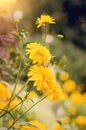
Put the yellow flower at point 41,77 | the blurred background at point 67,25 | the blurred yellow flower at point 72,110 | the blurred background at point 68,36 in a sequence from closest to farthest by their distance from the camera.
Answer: the yellow flower at point 41,77 → the blurred yellow flower at point 72,110 → the blurred background at point 68,36 → the blurred background at point 67,25

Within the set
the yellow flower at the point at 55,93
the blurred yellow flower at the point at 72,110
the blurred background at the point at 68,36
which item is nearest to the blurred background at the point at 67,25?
the blurred background at the point at 68,36

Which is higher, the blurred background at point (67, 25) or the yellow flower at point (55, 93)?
the blurred background at point (67, 25)

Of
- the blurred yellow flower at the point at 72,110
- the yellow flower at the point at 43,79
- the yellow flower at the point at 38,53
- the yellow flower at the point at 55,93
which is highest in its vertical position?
the blurred yellow flower at the point at 72,110

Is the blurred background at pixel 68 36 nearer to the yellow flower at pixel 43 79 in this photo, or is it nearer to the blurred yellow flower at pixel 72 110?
the blurred yellow flower at pixel 72 110

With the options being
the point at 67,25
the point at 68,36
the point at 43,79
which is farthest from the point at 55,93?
the point at 67,25

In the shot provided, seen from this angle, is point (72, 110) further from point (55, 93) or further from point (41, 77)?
point (41, 77)

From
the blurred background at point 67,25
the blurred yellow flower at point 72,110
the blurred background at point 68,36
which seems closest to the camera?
the blurred yellow flower at point 72,110

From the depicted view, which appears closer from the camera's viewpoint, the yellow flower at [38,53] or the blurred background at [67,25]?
the yellow flower at [38,53]
